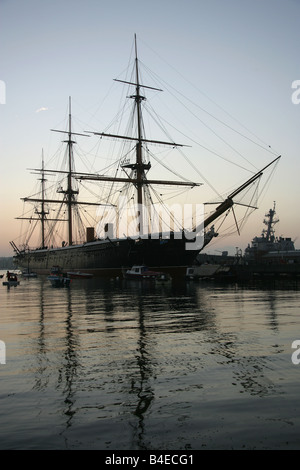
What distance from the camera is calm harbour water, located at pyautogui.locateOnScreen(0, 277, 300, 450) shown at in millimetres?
7246

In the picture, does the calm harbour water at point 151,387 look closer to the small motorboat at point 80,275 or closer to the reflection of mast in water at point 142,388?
the reflection of mast in water at point 142,388

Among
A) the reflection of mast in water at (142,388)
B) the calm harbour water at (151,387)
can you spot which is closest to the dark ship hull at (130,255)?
the calm harbour water at (151,387)

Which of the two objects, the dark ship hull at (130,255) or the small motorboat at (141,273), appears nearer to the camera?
the small motorboat at (141,273)

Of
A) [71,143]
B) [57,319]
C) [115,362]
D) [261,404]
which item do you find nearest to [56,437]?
[261,404]

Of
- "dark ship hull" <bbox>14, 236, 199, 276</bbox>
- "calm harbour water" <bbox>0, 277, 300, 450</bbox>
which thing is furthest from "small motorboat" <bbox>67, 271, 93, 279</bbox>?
"calm harbour water" <bbox>0, 277, 300, 450</bbox>

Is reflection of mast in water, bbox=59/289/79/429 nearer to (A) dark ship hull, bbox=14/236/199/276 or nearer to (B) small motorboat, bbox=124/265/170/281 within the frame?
(B) small motorboat, bbox=124/265/170/281

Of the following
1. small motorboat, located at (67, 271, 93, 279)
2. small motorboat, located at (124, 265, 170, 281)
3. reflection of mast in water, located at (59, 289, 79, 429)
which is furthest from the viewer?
small motorboat, located at (67, 271, 93, 279)

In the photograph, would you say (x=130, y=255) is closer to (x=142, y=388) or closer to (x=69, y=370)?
(x=69, y=370)

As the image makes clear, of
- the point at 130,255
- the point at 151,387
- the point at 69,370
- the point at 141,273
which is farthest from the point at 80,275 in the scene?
the point at 151,387

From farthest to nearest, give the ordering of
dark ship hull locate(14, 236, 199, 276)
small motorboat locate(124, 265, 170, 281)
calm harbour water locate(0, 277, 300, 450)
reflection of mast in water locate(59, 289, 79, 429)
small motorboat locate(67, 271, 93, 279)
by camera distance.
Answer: small motorboat locate(67, 271, 93, 279), dark ship hull locate(14, 236, 199, 276), small motorboat locate(124, 265, 170, 281), reflection of mast in water locate(59, 289, 79, 429), calm harbour water locate(0, 277, 300, 450)

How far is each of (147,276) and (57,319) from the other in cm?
3659

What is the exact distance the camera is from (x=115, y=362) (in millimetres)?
12680

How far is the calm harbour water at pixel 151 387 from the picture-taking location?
7246mm
